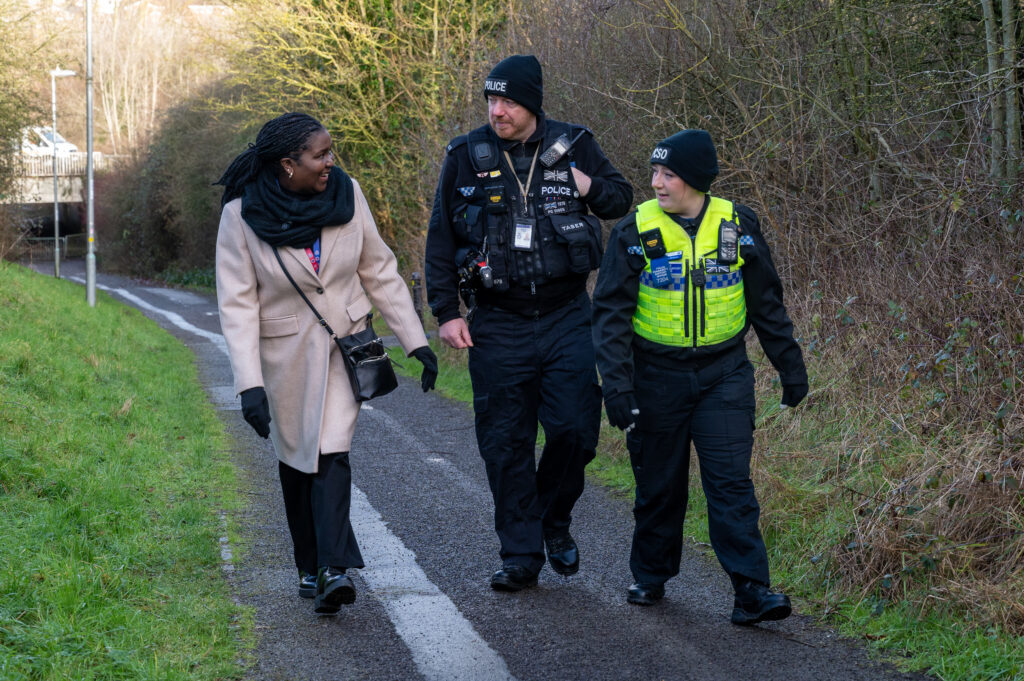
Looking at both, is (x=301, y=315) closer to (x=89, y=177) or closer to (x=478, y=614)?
(x=478, y=614)

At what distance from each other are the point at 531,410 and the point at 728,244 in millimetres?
1227

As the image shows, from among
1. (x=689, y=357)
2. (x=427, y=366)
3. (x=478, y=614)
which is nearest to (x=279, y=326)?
(x=427, y=366)

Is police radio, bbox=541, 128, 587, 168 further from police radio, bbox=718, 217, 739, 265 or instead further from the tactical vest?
police radio, bbox=718, 217, 739, 265

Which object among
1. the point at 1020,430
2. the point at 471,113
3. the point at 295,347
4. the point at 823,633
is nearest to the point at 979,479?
the point at 1020,430

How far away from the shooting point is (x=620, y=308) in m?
4.57

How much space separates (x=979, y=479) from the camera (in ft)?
15.5

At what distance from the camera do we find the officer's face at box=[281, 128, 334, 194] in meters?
4.66

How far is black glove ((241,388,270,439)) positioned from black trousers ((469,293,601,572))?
1017mm

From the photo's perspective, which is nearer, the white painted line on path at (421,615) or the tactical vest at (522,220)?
the white painted line on path at (421,615)

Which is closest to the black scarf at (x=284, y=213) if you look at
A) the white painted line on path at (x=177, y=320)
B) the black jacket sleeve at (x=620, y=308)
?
the black jacket sleeve at (x=620, y=308)

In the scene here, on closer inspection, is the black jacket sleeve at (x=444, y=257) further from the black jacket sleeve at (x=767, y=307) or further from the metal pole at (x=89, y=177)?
the metal pole at (x=89, y=177)

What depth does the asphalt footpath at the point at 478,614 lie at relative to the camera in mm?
4125

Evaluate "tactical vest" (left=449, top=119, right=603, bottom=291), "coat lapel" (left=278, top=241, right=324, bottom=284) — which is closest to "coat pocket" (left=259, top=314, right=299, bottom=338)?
"coat lapel" (left=278, top=241, right=324, bottom=284)

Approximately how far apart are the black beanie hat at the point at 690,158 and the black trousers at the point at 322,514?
1.77 meters
